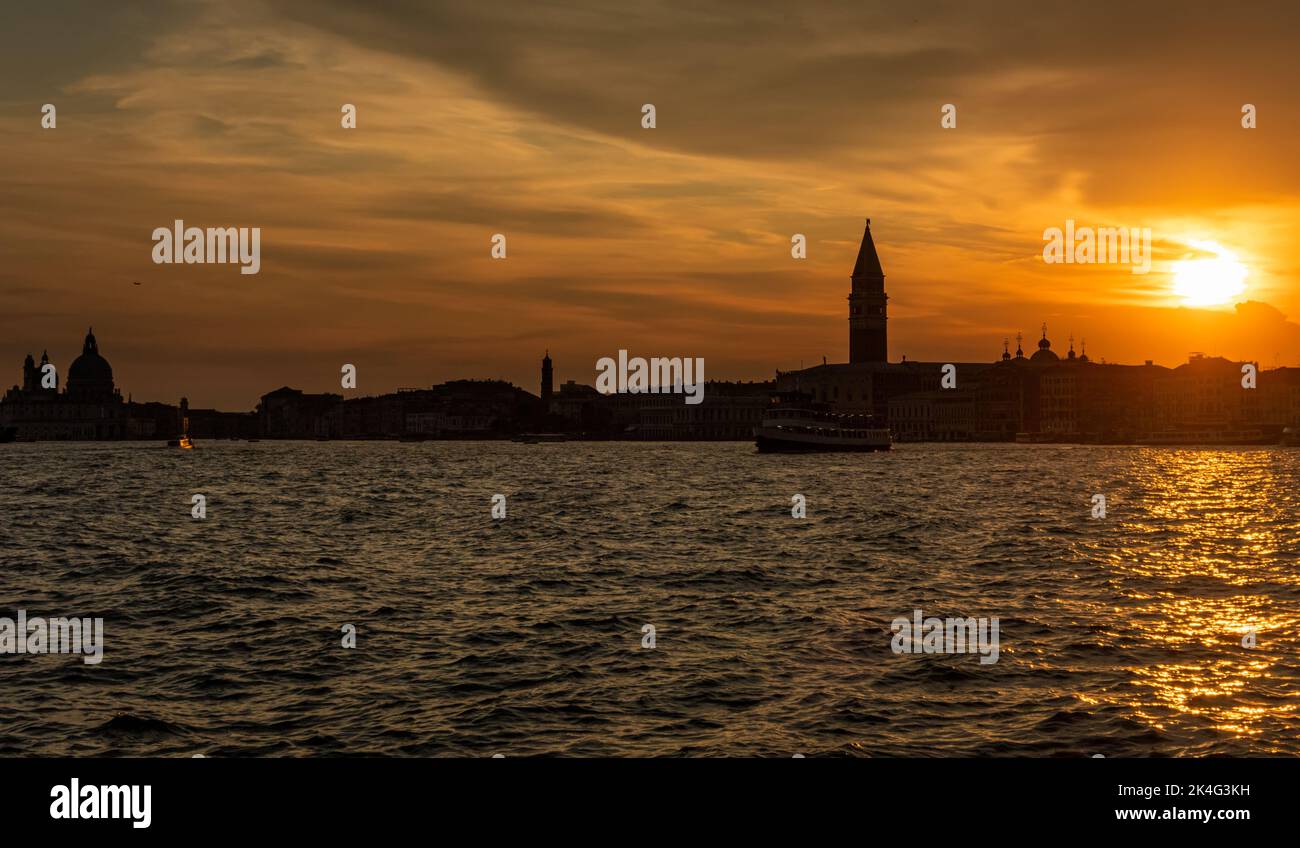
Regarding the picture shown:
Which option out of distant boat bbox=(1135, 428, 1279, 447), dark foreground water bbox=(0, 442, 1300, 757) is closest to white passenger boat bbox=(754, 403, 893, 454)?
distant boat bbox=(1135, 428, 1279, 447)

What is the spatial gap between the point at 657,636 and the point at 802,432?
105732 mm

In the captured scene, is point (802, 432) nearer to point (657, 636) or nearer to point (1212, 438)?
point (1212, 438)

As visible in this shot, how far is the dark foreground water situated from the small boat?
266 ft

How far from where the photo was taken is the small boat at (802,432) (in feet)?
395

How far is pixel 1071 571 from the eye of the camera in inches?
944

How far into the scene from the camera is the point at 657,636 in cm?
1627

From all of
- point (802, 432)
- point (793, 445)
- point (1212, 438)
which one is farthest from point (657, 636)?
point (1212, 438)

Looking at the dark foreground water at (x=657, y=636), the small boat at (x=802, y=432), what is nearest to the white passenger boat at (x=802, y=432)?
the small boat at (x=802, y=432)

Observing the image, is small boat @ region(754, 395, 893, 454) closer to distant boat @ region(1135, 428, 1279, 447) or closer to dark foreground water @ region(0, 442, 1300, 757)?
distant boat @ region(1135, 428, 1279, 447)

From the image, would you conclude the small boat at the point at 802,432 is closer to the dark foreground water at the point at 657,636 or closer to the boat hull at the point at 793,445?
the boat hull at the point at 793,445

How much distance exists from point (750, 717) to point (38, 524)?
3185 centimetres

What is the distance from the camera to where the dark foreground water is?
11250 mm
